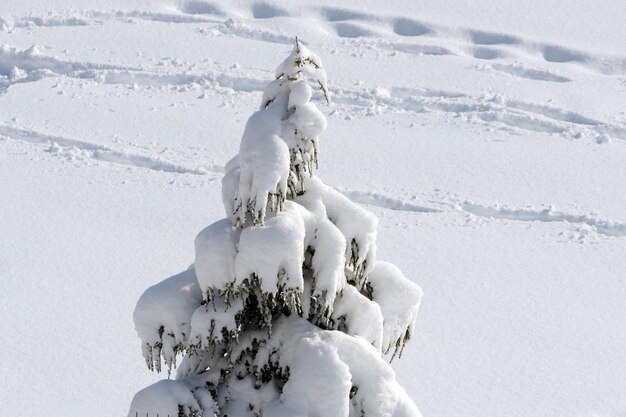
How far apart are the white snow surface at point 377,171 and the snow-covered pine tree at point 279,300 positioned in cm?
685

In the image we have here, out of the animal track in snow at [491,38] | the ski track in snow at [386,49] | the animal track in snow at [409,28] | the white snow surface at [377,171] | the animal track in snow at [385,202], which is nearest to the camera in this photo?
the white snow surface at [377,171]

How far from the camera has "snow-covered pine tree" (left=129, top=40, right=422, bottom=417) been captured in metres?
6.04

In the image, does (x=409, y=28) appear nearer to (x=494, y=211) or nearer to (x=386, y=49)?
(x=386, y=49)

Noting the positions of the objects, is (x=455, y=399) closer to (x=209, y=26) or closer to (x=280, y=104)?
(x=280, y=104)

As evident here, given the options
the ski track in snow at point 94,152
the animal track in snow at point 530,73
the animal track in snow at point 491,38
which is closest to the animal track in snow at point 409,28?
the animal track in snow at point 491,38

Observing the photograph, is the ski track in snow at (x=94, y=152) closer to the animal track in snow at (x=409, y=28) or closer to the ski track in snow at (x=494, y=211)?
the ski track in snow at (x=494, y=211)

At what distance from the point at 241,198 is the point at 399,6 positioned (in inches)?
931

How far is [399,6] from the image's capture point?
28.9 metres

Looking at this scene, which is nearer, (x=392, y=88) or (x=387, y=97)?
(x=387, y=97)

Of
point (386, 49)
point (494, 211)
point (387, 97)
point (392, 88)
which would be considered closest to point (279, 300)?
point (494, 211)

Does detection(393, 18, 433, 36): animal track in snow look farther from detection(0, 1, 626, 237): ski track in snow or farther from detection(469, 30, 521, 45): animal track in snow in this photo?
detection(469, 30, 521, 45): animal track in snow

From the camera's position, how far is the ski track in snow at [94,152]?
20250mm

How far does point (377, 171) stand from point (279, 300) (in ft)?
46.7

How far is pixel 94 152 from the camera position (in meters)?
20.8
